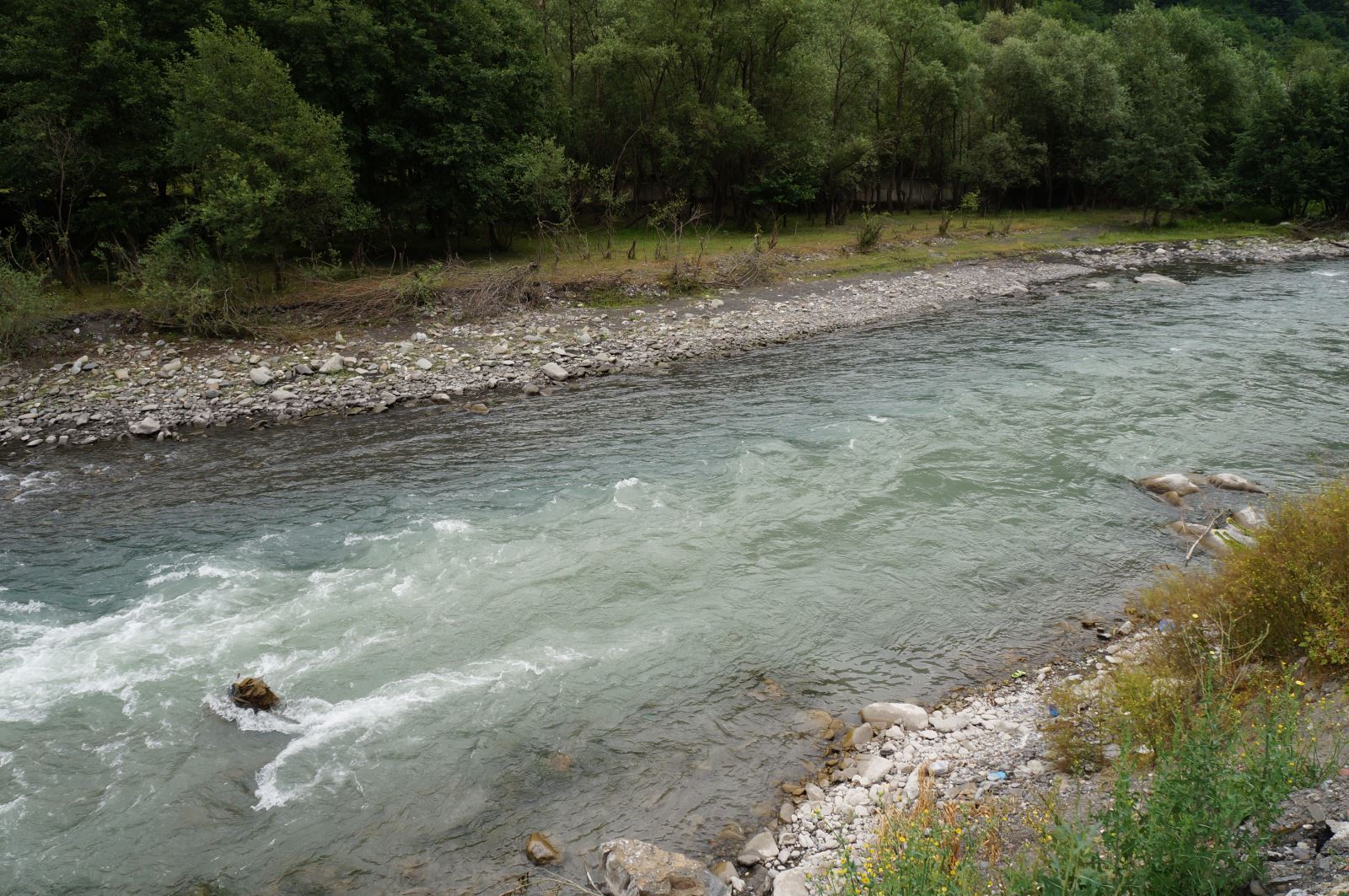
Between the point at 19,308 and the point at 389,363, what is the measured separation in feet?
31.6

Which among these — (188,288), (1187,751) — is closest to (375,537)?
(1187,751)

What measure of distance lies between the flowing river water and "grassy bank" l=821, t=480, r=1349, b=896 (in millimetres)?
2278

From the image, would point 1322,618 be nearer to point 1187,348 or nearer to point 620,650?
point 620,650

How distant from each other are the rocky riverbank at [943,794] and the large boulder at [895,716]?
1cm

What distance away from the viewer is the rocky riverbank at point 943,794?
5.54 metres

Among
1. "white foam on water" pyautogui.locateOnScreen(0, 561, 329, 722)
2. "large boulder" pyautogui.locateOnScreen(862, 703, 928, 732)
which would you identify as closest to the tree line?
"white foam on water" pyautogui.locateOnScreen(0, 561, 329, 722)

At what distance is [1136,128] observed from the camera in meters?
45.9

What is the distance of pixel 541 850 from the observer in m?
7.64

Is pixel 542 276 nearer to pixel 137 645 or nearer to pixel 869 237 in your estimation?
pixel 869 237

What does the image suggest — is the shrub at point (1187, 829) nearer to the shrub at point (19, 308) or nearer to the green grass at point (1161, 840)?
the green grass at point (1161, 840)

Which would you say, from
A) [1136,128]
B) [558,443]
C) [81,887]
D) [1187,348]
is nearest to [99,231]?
[558,443]

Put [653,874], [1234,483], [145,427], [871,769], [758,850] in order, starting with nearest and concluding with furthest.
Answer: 1. [653,874]
2. [758,850]
3. [871,769]
4. [1234,483]
5. [145,427]

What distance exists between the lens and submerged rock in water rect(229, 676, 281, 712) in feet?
31.2

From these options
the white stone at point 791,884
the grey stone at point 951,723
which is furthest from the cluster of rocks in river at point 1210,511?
the white stone at point 791,884
